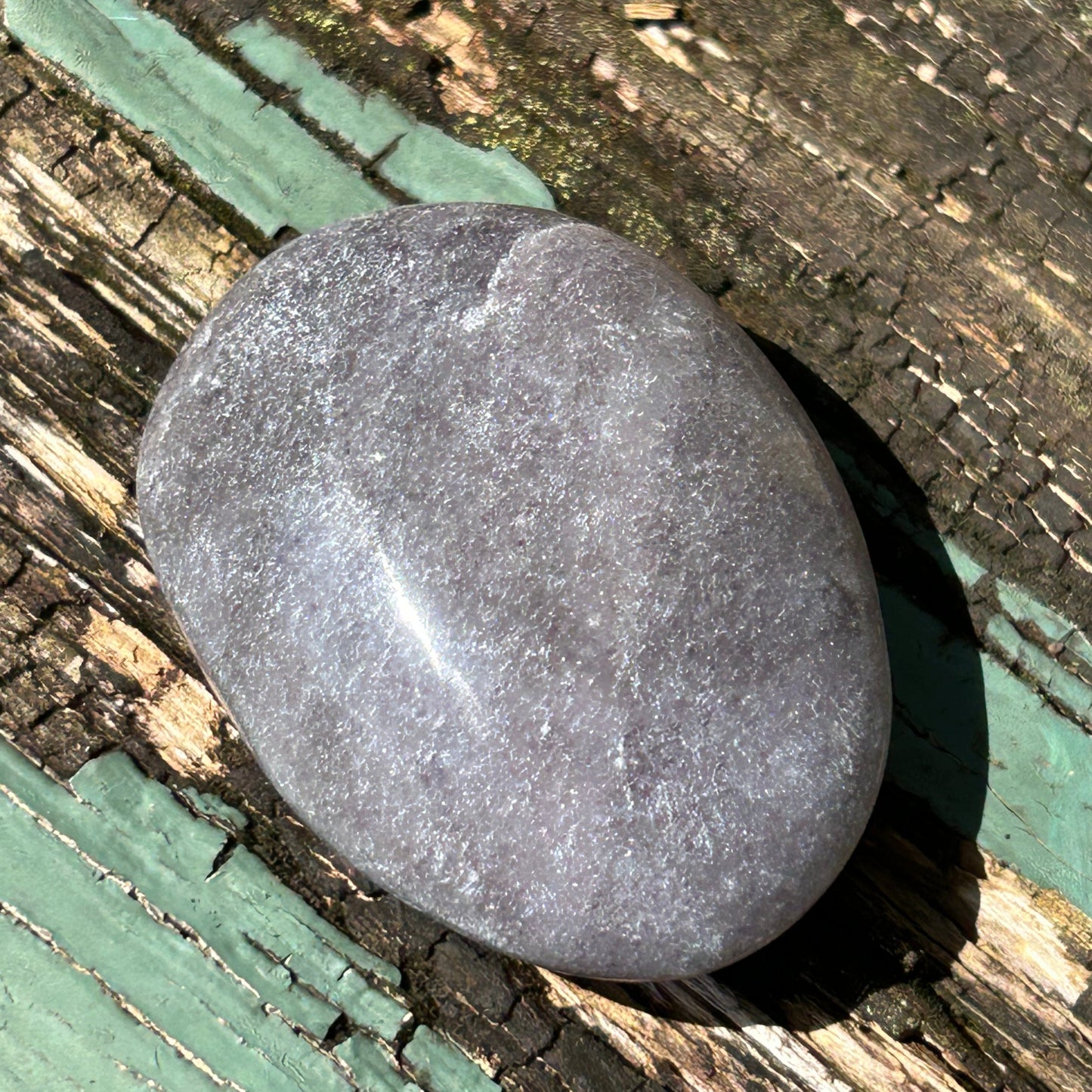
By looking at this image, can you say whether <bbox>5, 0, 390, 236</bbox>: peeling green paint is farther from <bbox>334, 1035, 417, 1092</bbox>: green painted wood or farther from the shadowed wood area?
<bbox>334, 1035, 417, 1092</bbox>: green painted wood

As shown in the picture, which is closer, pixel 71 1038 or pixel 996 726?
pixel 71 1038

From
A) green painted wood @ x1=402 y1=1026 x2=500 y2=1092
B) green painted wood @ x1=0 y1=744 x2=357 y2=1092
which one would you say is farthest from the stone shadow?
green painted wood @ x1=0 y1=744 x2=357 y2=1092

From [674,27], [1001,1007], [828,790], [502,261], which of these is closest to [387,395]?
[502,261]

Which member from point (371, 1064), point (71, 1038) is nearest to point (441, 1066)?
point (371, 1064)

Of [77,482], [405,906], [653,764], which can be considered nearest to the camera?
[653,764]

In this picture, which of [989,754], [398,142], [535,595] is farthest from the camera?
[398,142]

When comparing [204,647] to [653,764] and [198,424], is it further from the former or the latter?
[653,764]

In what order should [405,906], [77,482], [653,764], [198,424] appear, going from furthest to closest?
1. [77,482]
2. [405,906]
3. [198,424]
4. [653,764]

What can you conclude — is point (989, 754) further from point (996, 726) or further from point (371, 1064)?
point (371, 1064)
